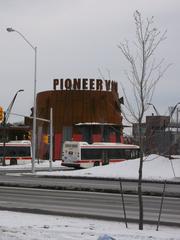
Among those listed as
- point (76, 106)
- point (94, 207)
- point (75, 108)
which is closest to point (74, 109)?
point (75, 108)

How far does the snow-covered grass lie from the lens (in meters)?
9.81

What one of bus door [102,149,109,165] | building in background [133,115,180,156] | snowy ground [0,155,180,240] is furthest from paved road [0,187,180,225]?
bus door [102,149,109,165]

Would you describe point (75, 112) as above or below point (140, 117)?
above

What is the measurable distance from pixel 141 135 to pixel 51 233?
2.62m

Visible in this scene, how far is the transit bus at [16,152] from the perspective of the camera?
66.2 metres

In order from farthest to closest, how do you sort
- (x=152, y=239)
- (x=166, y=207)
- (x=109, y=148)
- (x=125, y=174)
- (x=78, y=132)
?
(x=78, y=132) → (x=109, y=148) → (x=125, y=174) → (x=166, y=207) → (x=152, y=239)

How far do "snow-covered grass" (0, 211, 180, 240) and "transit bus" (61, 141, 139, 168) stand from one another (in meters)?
44.7

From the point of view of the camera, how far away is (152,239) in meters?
9.67

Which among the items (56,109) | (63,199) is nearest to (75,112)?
(56,109)

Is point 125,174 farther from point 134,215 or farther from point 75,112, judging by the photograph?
point 75,112

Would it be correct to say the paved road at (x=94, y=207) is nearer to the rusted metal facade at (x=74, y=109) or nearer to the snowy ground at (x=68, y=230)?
the snowy ground at (x=68, y=230)

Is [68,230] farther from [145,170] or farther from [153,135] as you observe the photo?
[145,170]

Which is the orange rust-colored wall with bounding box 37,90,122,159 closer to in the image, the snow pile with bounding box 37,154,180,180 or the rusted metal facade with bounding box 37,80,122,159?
the rusted metal facade with bounding box 37,80,122,159

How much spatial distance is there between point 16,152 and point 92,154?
1182cm
